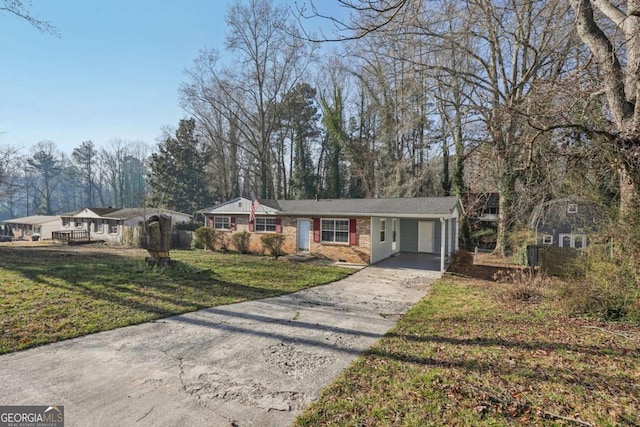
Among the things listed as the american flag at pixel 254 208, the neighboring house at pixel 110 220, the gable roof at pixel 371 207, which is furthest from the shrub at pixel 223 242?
the neighboring house at pixel 110 220

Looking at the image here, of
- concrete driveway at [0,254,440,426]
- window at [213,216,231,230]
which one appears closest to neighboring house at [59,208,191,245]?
window at [213,216,231,230]

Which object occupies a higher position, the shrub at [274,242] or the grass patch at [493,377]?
the shrub at [274,242]

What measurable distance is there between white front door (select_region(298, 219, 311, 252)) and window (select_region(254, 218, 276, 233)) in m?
1.65

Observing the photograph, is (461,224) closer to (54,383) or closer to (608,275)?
(608,275)

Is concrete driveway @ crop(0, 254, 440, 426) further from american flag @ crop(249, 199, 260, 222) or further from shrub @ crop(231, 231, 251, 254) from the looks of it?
shrub @ crop(231, 231, 251, 254)

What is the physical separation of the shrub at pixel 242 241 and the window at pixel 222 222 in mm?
1293

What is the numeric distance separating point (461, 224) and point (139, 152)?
49676mm

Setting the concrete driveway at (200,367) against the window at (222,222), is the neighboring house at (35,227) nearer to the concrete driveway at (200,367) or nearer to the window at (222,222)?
the window at (222,222)

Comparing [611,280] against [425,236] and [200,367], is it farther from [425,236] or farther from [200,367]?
[425,236]

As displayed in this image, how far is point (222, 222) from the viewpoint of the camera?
18.2 metres

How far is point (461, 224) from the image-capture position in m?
20.4

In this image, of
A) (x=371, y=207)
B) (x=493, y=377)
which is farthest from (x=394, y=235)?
(x=493, y=377)

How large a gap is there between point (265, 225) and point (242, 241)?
1577mm

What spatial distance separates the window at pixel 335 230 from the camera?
14180mm
